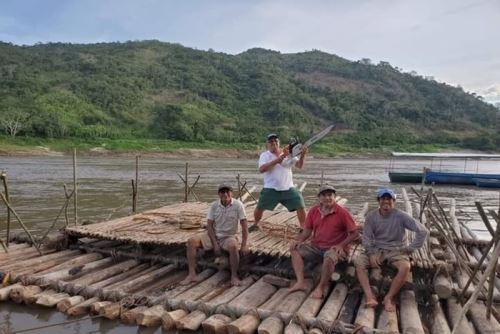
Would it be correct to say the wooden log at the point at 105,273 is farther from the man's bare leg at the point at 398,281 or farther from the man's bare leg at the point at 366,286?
the man's bare leg at the point at 398,281

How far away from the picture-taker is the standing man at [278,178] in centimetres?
773

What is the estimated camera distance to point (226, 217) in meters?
6.73

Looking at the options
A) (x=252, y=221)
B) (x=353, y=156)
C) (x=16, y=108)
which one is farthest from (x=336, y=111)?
(x=252, y=221)

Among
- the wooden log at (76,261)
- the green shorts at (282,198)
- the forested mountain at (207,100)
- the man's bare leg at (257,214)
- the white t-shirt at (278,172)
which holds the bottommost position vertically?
the wooden log at (76,261)

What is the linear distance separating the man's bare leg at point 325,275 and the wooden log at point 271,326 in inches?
30.8

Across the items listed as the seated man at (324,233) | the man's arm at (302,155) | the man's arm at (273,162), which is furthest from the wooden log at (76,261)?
the man's arm at (302,155)

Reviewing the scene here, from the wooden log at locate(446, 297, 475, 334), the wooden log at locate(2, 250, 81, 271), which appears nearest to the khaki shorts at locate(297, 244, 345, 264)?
the wooden log at locate(446, 297, 475, 334)

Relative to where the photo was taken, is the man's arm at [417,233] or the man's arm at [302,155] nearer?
the man's arm at [417,233]

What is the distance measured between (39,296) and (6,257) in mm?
Result: 1949

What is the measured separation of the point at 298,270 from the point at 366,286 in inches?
35.7

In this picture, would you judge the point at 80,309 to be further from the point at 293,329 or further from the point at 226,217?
the point at 293,329

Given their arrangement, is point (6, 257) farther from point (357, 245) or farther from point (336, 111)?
point (336, 111)

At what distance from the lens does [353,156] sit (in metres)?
63.3

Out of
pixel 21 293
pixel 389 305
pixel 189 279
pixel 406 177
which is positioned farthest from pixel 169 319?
pixel 406 177
